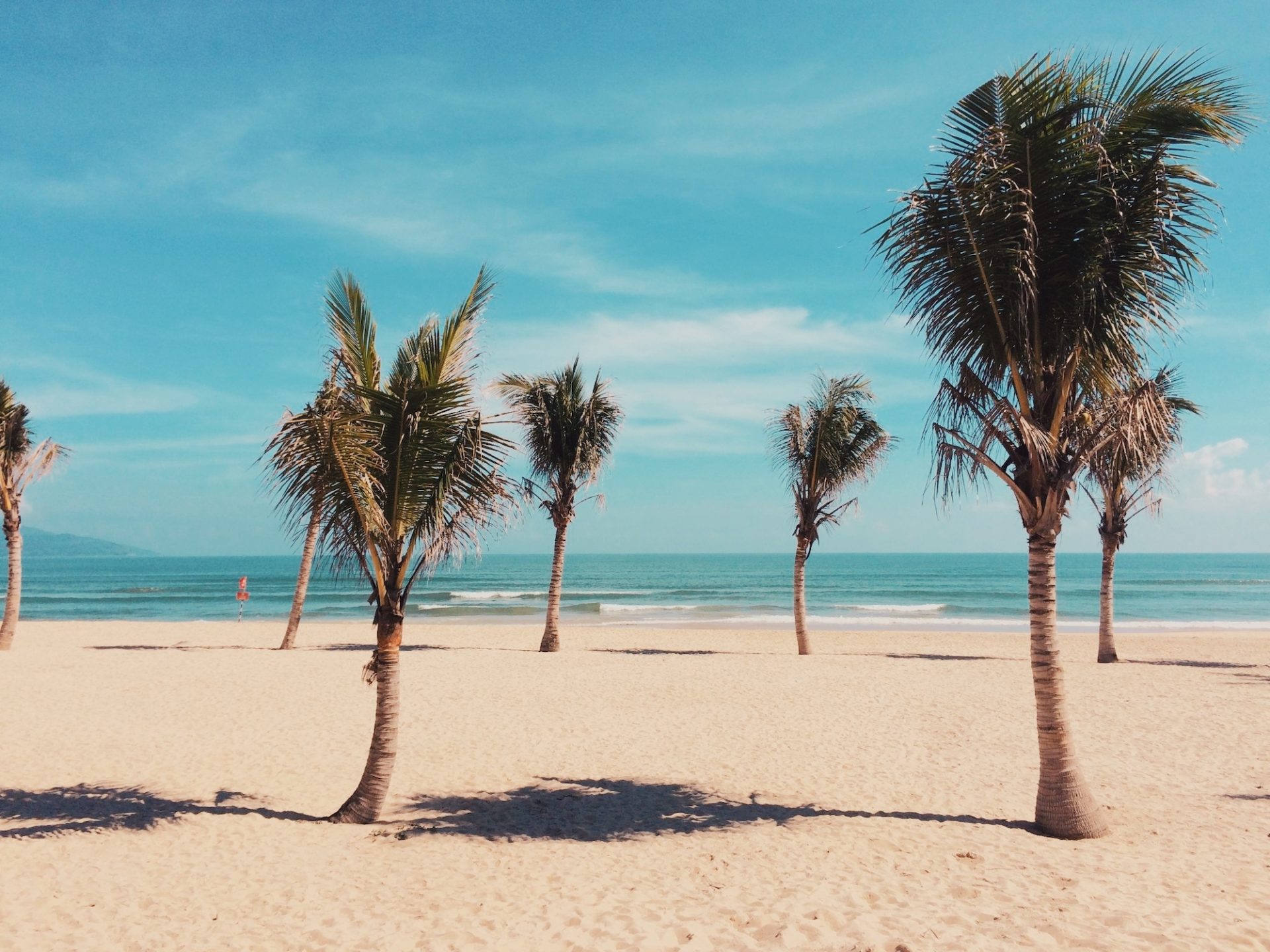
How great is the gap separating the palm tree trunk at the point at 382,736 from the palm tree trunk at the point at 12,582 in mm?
15309

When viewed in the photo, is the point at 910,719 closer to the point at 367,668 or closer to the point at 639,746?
the point at 639,746

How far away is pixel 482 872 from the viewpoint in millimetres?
5863

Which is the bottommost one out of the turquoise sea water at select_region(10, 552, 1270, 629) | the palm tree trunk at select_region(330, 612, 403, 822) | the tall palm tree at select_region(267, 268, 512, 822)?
the turquoise sea water at select_region(10, 552, 1270, 629)

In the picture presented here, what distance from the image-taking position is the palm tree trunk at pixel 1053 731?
20.8 feet

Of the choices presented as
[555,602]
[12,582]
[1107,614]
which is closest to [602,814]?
[555,602]

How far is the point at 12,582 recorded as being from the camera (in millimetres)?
18266

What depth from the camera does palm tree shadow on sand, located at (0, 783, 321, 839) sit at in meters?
6.71

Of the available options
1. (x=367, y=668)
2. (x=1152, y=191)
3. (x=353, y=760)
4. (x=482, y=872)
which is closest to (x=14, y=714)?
(x=353, y=760)

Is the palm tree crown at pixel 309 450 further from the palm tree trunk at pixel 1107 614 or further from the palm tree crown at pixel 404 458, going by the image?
the palm tree trunk at pixel 1107 614

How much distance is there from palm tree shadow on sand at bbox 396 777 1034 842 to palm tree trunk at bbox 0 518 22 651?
51.3 ft

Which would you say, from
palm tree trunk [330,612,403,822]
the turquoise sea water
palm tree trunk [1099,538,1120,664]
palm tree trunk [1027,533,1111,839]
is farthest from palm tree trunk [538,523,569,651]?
palm tree trunk [1027,533,1111,839]

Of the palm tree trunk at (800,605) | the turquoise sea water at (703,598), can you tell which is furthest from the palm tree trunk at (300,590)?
the palm tree trunk at (800,605)

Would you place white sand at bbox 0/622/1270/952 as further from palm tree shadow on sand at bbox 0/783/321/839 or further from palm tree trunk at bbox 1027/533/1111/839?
palm tree trunk at bbox 1027/533/1111/839

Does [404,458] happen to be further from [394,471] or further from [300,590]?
[300,590]
